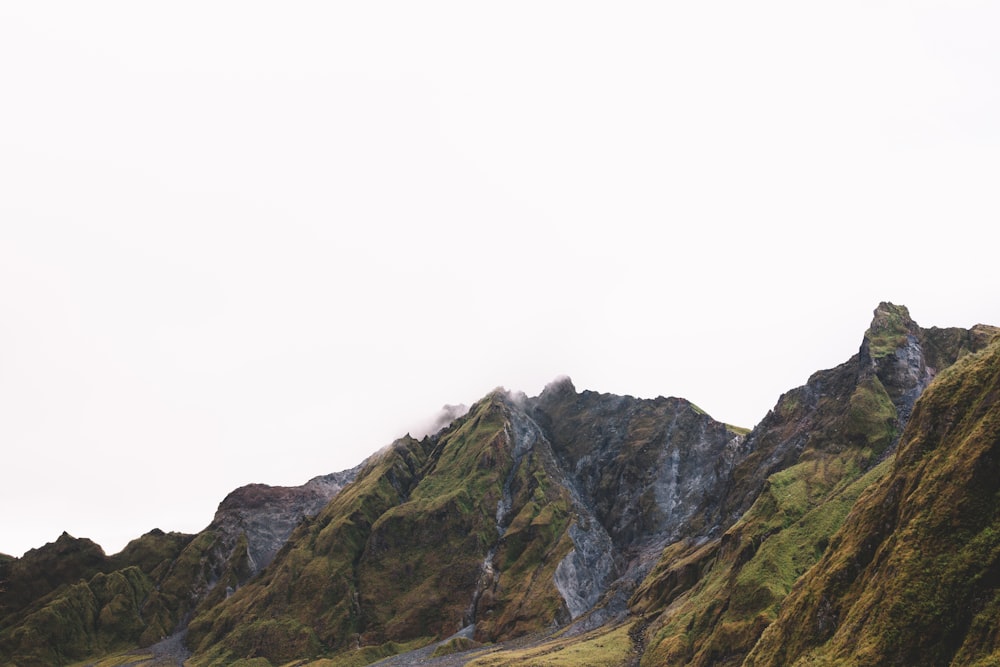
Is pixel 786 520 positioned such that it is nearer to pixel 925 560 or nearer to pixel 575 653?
pixel 575 653

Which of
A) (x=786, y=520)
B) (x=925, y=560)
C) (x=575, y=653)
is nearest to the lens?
(x=925, y=560)

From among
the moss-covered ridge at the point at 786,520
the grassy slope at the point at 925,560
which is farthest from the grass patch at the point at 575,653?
the grassy slope at the point at 925,560

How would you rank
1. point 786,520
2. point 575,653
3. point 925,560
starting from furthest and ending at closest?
point 575,653
point 786,520
point 925,560

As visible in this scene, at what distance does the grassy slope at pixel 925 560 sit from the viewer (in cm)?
4575

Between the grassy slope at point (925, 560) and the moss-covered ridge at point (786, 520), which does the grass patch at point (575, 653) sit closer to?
the moss-covered ridge at point (786, 520)

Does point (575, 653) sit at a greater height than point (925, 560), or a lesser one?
lesser

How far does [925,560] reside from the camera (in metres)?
51.2

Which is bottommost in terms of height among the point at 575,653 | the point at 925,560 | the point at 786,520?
the point at 575,653

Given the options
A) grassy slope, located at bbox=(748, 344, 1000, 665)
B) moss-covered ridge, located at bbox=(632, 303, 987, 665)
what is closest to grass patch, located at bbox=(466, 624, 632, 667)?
moss-covered ridge, located at bbox=(632, 303, 987, 665)

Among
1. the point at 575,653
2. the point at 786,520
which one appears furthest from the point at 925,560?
the point at 575,653

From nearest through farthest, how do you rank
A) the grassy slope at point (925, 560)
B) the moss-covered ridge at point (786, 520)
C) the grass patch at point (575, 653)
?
the grassy slope at point (925, 560)
the moss-covered ridge at point (786, 520)
the grass patch at point (575, 653)

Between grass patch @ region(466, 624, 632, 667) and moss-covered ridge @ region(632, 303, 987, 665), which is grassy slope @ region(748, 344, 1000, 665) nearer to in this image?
moss-covered ridge @ region(632, 303, 987, 665)

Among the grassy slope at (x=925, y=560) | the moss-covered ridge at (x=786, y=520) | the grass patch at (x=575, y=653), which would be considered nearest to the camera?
the grassy slope at (x=925, y=560)

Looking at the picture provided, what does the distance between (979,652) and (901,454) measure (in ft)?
101
